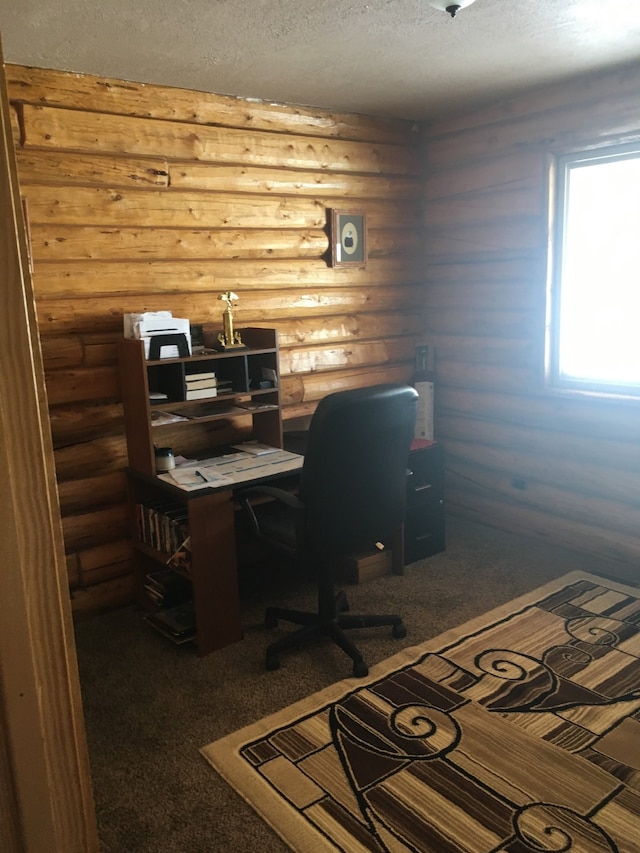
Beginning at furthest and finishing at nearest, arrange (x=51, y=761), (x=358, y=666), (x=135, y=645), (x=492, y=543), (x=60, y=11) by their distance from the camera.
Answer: (x=492, y=543) → (x=135, y=645) → (x=358, y=666) → (x=60, y=11) → (x=51, y=761)

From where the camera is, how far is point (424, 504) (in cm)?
387

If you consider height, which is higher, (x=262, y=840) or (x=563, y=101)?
(x=563, y=101)

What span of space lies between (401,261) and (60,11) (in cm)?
254

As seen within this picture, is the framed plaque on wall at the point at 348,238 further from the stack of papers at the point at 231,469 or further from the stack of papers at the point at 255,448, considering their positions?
the stack of papers at the point at 231,469

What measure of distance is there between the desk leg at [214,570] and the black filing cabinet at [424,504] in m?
1.14

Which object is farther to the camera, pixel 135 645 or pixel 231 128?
pixel 231 128

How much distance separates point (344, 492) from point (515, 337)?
6.33ft

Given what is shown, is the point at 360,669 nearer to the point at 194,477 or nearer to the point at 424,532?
the point at 194,477

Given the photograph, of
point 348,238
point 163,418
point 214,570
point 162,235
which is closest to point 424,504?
point 214,570

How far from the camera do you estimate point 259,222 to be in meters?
3.76

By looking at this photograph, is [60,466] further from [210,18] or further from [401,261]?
[401,261]

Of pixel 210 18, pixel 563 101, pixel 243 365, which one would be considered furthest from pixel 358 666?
pixel 563 101

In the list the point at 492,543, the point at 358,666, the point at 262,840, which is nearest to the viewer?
the point at 262,840

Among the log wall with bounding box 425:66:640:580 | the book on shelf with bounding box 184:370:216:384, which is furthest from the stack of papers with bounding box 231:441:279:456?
the log wall with bounding box 425:66:640:580
